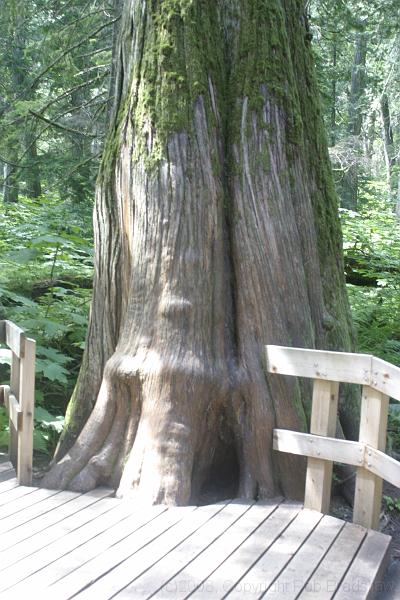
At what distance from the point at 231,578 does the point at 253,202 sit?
272cm

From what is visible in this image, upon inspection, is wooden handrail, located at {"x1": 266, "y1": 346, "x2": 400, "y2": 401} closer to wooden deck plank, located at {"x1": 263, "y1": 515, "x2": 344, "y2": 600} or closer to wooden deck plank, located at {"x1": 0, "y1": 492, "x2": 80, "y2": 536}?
Answer: wooden deck plank, located at {"x1": 263, "y1": 515, "x2": 344, "y2": 600}

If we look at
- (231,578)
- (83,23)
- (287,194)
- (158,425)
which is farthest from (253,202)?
(83,23)

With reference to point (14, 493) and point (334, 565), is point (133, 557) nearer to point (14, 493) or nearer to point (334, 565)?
point (334, 565)

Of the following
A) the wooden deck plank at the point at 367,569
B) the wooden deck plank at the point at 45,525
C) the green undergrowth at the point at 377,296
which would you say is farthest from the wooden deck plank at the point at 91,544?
the green undergrowth at the point at 377,296

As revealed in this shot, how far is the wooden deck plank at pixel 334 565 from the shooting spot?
3.41 metres

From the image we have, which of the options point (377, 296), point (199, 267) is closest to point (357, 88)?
point (377, 296)

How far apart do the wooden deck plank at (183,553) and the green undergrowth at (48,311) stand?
1.89 metres

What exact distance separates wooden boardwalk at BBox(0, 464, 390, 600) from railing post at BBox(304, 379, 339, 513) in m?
0.10

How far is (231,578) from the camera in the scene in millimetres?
3479

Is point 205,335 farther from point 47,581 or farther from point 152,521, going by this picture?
point 47,581

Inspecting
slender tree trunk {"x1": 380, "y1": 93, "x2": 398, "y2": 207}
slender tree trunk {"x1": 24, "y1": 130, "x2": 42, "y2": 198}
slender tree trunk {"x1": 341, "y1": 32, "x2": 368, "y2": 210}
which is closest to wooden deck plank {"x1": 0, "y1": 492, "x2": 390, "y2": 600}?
slender tree trunk {"x1": 24, "y1": 130, "x2": 42, "y2": 198}

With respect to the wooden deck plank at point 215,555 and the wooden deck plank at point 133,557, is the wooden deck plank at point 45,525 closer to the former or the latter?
the wooden deck plank at point 133,557

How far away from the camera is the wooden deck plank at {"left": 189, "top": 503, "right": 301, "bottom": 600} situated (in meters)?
3.35

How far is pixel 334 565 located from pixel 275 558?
33 cm
